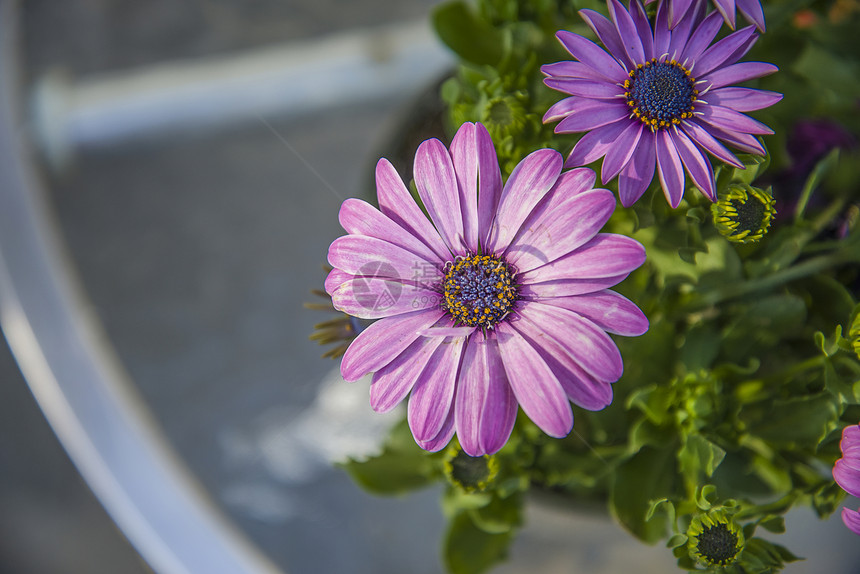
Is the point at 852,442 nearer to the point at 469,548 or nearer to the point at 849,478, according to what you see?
the point at 849,478

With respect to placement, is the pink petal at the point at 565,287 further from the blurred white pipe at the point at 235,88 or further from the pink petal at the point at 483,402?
the blurred white pipe at the point at 235,88

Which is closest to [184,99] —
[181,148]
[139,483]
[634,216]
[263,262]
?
[181,148]

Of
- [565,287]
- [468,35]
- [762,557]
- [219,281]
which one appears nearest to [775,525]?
[762,557]

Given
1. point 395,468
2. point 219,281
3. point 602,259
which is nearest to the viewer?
point 602,259

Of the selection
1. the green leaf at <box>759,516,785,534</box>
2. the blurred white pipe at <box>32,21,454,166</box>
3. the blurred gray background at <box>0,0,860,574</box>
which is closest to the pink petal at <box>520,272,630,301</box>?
the green leaf at <box>759,516,785,534</box>

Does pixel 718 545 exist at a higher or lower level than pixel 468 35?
lower

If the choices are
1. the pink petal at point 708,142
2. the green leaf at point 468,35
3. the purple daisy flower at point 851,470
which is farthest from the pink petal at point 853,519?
the green leaf at point 468,35
